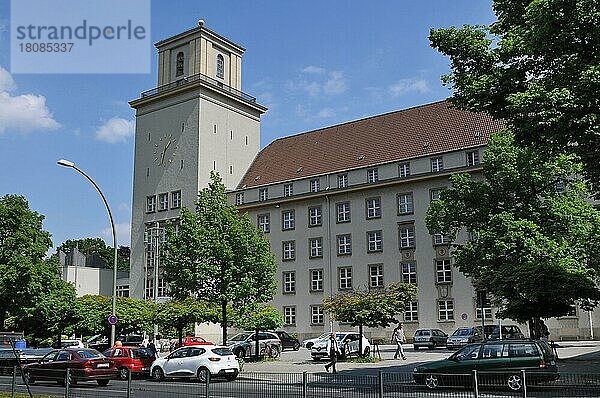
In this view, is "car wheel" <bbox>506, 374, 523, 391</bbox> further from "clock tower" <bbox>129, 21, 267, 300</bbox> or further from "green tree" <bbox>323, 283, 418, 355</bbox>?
"clock tower" <bbox>129, 21, 267, 300</bbox>

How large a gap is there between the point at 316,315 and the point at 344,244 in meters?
6.68

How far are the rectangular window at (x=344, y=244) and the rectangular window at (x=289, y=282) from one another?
544 cm

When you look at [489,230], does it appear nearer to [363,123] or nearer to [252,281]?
[252,281]

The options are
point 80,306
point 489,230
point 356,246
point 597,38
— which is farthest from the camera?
point 356,246

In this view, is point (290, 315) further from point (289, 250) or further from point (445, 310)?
point (445, 310)

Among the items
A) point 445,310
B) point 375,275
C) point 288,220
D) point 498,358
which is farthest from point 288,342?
point 498,358

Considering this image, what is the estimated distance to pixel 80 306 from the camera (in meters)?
43.3

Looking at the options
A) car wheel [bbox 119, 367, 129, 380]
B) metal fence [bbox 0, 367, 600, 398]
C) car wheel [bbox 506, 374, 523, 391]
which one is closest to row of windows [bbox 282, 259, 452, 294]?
car wheel [bbox 119, 367, 129, 380]

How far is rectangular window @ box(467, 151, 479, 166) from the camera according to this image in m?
51.6

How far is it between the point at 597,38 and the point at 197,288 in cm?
2261

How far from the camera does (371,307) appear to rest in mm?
33594

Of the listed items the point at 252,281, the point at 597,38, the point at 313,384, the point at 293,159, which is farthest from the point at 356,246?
the point at 313,384

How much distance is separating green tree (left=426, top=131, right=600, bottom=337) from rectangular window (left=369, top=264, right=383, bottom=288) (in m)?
19.1

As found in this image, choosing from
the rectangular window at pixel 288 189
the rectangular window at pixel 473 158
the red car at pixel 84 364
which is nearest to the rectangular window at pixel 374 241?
the rectangular window at pixel 288 189
